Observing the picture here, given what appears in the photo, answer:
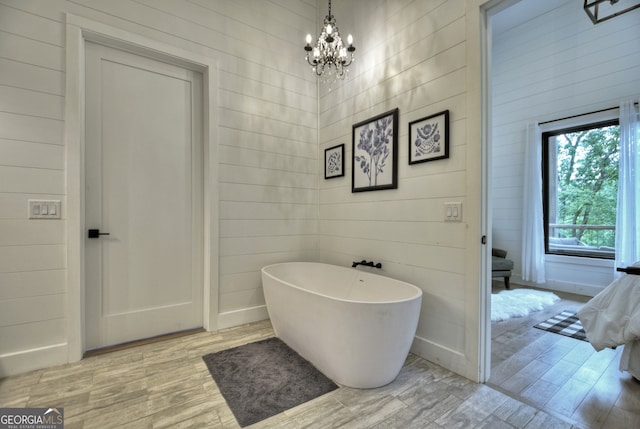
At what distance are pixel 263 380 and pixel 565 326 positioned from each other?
288cm

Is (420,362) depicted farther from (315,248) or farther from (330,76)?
(330,76)

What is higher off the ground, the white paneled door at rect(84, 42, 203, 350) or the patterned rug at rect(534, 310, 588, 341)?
the white paneled door at rect(84, 42, 203, 350)

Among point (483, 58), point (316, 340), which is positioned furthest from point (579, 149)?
point (316, 340)

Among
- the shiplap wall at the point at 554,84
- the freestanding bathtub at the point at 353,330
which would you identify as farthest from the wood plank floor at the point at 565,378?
the shiplap wall at the point at 554,84

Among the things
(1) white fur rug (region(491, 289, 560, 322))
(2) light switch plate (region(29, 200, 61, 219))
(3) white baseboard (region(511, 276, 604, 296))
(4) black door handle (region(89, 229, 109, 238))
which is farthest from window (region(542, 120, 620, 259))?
(2) light switch plate (region(29, 200, 61, 219))

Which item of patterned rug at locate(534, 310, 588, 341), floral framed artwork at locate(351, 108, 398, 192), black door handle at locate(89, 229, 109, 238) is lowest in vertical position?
patterned rug at locate(534, 310, 588, 341)

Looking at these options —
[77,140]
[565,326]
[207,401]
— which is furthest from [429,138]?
[77,140]

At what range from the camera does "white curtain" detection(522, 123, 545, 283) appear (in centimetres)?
416

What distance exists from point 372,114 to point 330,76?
0.88 metres

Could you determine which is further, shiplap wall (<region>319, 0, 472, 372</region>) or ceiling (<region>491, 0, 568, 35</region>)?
ceiling (<region>491, 0, 568, 35</region>)

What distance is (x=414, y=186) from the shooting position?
89.4 inches

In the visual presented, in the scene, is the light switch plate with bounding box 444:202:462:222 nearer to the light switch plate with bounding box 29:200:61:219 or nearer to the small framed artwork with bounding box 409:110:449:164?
the small framed artwork with bounding box 409:110:449:164

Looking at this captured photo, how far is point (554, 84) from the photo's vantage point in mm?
4070

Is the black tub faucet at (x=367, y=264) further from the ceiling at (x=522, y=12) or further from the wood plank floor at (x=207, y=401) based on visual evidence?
the ceiling at (x=522, y=12)
